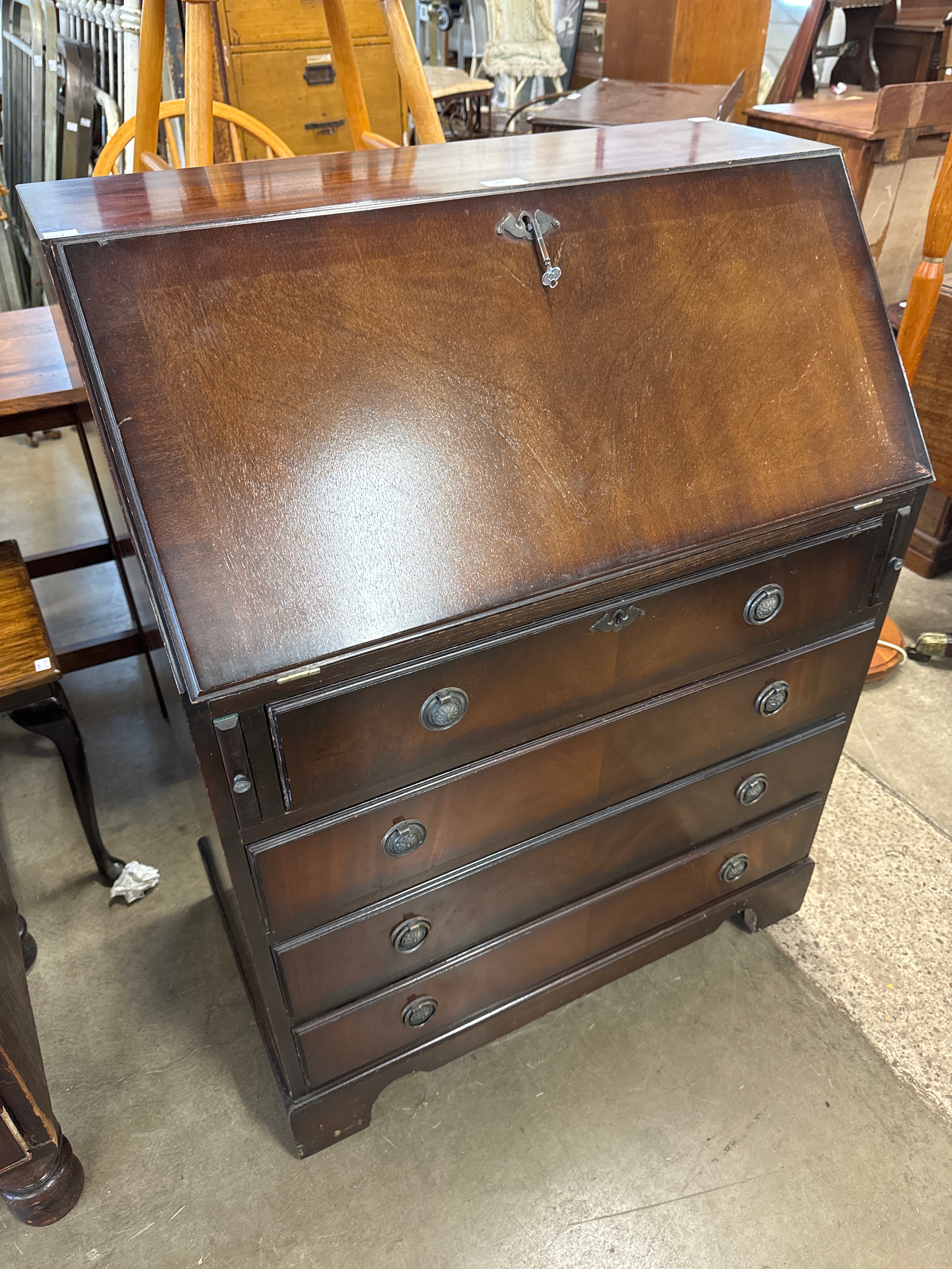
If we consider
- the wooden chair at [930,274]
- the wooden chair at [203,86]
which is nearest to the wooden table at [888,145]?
the wooden chair at [930,274]

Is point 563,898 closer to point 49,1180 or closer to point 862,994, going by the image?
point 862,994

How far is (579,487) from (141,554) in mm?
509

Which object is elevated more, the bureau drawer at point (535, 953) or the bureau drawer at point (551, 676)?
the bureau drawer at point (551, 676)

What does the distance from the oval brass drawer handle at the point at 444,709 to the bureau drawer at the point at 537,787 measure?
0.10 m

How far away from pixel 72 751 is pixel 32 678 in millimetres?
254

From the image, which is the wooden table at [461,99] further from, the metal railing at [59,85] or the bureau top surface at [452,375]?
the bureau top surface at [452,375]

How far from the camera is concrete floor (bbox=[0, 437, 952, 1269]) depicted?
138 cm

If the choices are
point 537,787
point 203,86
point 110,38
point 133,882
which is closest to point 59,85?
point 110,38

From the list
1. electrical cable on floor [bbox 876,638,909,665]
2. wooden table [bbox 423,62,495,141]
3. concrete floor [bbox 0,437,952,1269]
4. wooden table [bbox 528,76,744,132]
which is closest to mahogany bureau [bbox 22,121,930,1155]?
concrete floor [bbox 0,437,952,1269]

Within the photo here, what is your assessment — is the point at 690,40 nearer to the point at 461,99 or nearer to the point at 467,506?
the point at 467,506

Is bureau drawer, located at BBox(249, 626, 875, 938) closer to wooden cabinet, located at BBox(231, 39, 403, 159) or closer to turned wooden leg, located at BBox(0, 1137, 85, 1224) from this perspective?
turned wooden leg, located at BBox(0, 1137, 85, 1224)

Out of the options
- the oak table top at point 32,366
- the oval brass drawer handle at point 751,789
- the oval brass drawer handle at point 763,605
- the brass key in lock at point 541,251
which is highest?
the brass key in lock at point 541,251

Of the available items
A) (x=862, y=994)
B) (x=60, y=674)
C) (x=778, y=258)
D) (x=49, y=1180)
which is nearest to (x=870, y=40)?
(x=778, y=258)

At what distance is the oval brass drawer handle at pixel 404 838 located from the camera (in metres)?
1.14
